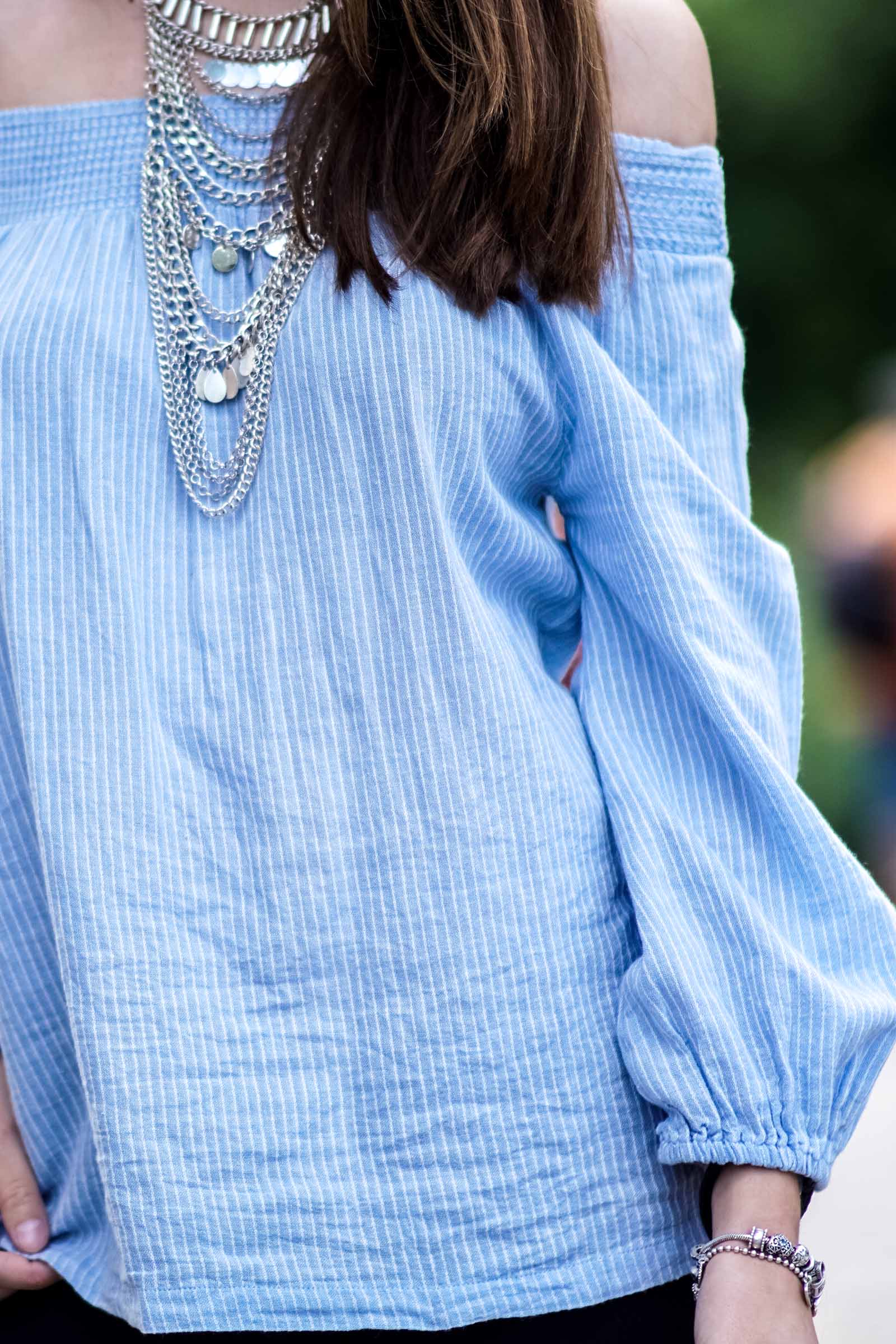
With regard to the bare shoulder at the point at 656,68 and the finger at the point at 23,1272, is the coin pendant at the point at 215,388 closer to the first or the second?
the bare shoulder at the point at 656,68

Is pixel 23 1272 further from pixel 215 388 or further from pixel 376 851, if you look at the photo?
pixel 215 388

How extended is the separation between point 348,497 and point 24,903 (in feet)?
1.14

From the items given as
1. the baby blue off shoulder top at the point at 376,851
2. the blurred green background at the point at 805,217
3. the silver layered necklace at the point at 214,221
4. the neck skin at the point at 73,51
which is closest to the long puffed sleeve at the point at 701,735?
the baby blue off shoulder top at the point at 376,851

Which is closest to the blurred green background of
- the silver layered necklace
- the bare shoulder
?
the bare shoulder

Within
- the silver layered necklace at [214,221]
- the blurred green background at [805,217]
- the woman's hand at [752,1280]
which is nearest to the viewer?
the woman's hand at [752,1280]

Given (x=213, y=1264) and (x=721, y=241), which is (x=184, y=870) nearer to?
(x=213, y=1264)

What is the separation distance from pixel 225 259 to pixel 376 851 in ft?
1.33

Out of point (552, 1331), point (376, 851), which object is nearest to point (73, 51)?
point (376, 851)

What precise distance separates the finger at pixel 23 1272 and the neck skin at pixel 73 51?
0.79m

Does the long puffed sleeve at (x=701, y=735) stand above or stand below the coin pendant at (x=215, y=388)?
below

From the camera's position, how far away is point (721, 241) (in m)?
1.07

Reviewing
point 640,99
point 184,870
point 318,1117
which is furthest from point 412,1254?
point 640,99

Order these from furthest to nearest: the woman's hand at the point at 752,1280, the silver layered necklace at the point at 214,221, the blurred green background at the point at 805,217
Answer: the blurred green background at the point at 805,217 < the silver layered necklace at the point at 214,221 < the woman's hand at the point at 752,1280

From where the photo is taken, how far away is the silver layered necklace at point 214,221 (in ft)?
3.05
